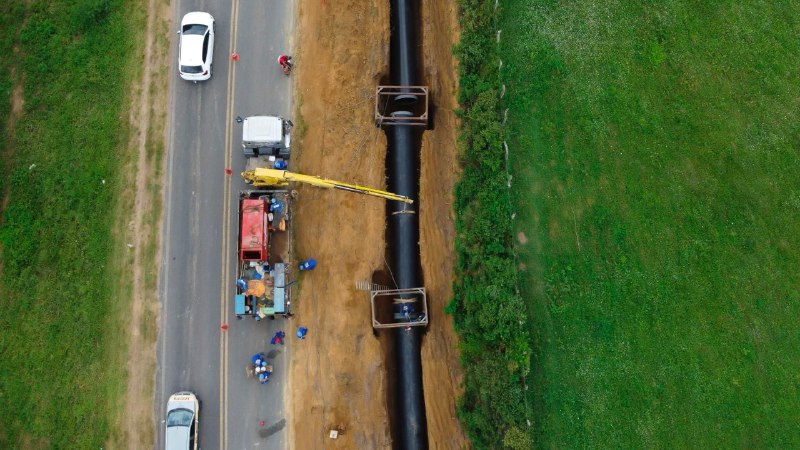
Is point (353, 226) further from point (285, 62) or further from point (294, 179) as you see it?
point (285, 62)

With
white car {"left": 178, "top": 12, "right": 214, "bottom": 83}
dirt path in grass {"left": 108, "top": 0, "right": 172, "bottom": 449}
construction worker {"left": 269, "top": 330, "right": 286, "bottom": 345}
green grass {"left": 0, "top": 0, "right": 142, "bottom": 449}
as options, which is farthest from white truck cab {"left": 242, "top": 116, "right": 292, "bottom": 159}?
construction worker {"left": 269, "top": 330, "right": 286, "bottom": 345}

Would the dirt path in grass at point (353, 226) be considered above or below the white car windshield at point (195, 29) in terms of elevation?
below

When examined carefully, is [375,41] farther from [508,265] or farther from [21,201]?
[21,201]

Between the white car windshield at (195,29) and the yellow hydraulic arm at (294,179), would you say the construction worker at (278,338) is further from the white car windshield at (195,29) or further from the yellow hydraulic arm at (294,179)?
the white car windshield at (195,29)

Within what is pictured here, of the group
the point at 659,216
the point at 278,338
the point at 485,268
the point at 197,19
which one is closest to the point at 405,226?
the point at 485,268

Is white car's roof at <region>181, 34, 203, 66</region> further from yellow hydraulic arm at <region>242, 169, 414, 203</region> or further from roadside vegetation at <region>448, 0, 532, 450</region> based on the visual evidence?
roadside vegetation at <region>448, 0, 532, 450</region>

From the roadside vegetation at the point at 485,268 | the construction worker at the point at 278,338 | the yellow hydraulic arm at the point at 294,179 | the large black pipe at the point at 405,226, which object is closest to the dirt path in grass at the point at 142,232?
the yellow hydraulic arm at the point at 294,179
